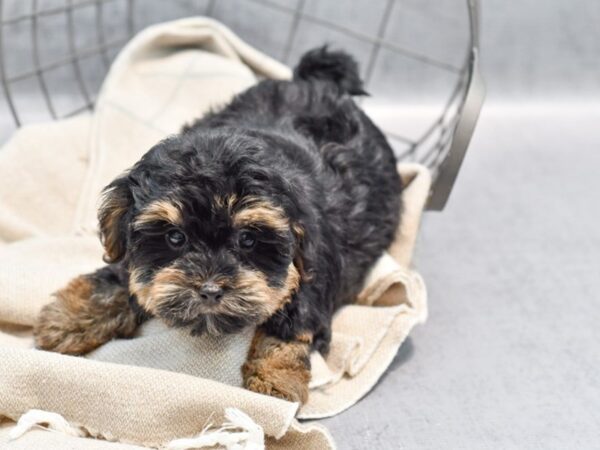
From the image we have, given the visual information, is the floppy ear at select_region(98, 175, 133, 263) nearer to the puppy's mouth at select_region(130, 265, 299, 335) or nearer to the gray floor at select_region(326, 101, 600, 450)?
the puppy's mouth at select_region(130, 265, 299, 335)

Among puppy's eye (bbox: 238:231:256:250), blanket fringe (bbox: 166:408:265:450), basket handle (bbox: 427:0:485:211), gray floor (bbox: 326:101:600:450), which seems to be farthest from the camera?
basket handle (bbox: 427:0:485:211)

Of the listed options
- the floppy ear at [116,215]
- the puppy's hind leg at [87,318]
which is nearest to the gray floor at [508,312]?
the puppy's hind leg at [87,318]

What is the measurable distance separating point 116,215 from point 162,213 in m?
0.30

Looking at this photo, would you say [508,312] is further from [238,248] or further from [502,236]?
[238,248]

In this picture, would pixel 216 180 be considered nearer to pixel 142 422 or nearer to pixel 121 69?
pixel 142 422

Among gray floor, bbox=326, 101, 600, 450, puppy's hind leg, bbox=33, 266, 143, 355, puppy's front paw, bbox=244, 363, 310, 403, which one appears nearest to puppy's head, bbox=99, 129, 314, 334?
puppy's front paw, bbox=244, 363, 310, 403

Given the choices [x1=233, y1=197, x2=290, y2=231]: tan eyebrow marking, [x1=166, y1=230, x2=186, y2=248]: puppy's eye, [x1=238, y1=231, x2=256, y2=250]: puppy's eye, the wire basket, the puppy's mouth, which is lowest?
the wire basket

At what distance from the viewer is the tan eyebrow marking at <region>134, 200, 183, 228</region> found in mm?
2748

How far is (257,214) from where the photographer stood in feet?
9.00

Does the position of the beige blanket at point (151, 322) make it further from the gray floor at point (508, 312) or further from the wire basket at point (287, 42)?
the wire basket at point (287, 42)

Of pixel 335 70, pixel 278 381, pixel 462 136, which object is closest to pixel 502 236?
pixel 462 136

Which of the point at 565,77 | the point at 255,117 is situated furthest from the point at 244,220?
the point at 565,77

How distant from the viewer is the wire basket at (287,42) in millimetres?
5645

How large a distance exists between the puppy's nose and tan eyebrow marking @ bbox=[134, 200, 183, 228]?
0.21 metres
